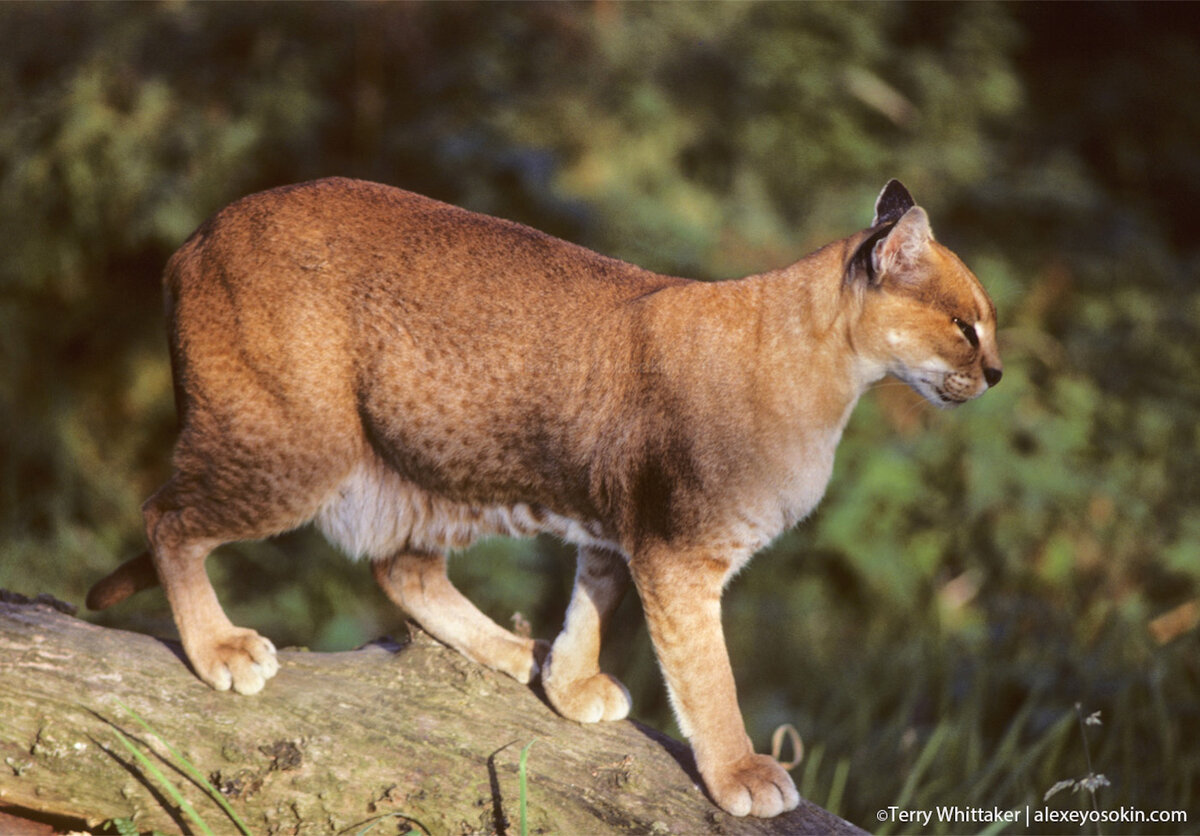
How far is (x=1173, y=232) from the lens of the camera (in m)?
8.40

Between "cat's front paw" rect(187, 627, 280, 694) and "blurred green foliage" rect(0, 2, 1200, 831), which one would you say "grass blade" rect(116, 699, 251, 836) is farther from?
"blurred green foliage" rect(0, 2, 1200, 831)

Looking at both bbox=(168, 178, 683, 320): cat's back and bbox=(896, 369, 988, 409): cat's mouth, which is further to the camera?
bbox=(168, 178, 683, 320): cat's back

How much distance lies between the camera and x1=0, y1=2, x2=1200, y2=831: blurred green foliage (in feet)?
17.4

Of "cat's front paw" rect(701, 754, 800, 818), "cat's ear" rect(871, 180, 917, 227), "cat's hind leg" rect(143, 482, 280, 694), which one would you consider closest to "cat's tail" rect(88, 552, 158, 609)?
"cat's hind leg" rect(143, 482, 280, 694)

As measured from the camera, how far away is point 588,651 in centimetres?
328

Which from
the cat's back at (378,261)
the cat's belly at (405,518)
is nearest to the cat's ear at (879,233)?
the cat's back at (378,261)

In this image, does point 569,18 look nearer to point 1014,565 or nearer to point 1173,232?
point 1014,565

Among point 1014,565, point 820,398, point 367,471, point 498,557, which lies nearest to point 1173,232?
point 1014,565

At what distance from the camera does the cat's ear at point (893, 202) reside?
10.1 feet

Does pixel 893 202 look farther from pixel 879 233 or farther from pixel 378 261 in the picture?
pixel 378 261

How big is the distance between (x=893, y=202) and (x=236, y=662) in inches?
84.2

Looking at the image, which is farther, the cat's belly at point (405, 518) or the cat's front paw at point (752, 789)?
the cat's belly at point (405, 518)

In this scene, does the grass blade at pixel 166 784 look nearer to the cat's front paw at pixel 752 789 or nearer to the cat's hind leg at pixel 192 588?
the cat's hind leg at pixel 192 588

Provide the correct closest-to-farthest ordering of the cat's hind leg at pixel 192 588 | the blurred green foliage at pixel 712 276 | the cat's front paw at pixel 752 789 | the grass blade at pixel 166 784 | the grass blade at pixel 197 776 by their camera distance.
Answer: the grass blade at pixel 166 784 → the grass blade at pixel 197 776 → the cat's front paw at pixel 752 789 → the cat's hind leg at pixel 192 588 → the blurred green foliage at pixel 712 276
